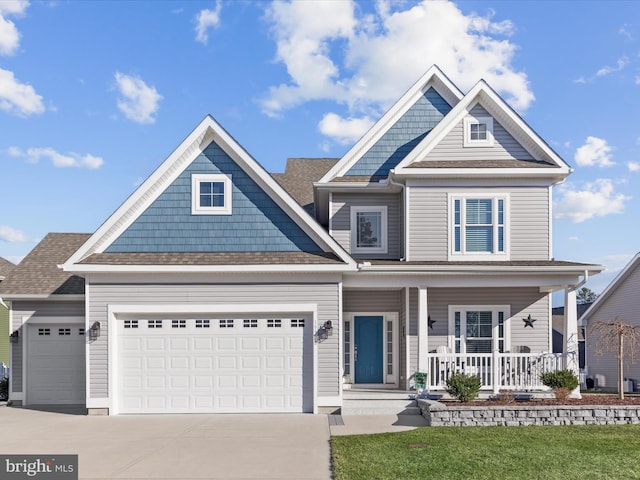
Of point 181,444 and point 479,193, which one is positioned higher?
point 479,193

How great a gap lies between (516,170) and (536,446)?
814 centimetres

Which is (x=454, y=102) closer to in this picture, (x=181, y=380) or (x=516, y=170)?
(x=516, y=170)

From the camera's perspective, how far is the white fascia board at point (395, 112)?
17.0 metres

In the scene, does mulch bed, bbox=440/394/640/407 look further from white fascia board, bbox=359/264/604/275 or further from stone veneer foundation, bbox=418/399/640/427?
white fascia board, bbox=359/264/604/275

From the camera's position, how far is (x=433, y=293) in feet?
54.4

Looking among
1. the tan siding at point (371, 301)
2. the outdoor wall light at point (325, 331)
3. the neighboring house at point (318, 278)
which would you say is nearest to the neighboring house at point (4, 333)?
the neighboring house at point (318, 278)

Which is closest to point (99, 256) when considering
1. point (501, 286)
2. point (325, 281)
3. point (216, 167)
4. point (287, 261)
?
point (216, 167)

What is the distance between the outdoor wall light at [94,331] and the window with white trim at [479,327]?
358 inches

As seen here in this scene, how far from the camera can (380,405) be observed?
14047 mm

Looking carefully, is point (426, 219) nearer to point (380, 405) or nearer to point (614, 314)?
point (380, 405)

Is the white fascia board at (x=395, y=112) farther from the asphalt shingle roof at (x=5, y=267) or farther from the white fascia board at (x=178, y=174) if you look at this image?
the asphalt shingle roof at (x=5, y=267)

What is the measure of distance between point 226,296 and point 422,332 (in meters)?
4.89

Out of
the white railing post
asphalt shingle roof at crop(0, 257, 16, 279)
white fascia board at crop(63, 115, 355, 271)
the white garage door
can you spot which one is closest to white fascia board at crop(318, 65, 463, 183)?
white fascia board at crop(63, 115, 355, 271)

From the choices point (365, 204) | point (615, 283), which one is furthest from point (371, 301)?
point (615, 283)
